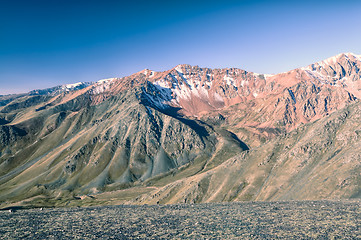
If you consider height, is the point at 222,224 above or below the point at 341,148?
above

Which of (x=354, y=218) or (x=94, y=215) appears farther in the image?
(x=94, y=215)

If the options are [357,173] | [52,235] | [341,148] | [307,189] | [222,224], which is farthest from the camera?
[341,148]

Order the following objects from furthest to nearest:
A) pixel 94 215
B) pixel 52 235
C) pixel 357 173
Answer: pixel 357 173 → pixel 94 215 → pixel 52 235

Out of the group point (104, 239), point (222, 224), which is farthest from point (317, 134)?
point (104, 239)

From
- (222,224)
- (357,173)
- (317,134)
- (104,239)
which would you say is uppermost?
(104,239)

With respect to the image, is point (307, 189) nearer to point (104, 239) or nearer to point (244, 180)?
point (244, 180)

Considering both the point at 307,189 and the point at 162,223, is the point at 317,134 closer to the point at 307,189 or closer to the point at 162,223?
the point at 307,189

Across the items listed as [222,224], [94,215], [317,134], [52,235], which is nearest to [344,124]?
[317,134]
